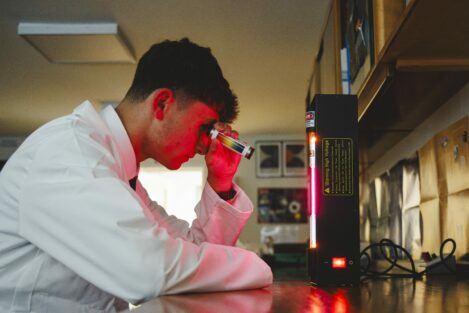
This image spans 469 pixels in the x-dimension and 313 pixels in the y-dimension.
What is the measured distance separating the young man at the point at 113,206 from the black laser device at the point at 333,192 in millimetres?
149

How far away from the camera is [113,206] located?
0.90 metres

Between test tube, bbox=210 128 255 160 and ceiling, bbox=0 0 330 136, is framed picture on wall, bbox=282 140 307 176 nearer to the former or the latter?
ceiling, bbox=0 0 330 136

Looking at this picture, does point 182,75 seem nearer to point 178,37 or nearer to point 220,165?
point 220,165

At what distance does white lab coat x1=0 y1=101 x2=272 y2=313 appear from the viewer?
88 centimetres

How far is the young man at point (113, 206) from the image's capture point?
0.89 metres

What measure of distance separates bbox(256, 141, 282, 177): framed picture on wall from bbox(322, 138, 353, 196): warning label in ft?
19.2

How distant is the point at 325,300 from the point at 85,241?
41cm

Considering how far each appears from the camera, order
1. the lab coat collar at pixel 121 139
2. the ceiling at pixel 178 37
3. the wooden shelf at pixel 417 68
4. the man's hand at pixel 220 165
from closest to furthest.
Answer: the wooden shelf at pixel 417 68
the lab coat collar at pixel 121 139
the man's hand at pixel 220 165
the ceiling at pixel 178 37

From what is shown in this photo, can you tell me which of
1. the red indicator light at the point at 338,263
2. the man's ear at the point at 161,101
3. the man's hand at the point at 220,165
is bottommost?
the red indicator light at the point at 338,263

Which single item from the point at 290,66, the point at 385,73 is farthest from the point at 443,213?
the point at 290,66

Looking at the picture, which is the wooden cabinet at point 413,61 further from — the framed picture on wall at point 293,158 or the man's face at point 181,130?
the framed picture on wall at point 293,158

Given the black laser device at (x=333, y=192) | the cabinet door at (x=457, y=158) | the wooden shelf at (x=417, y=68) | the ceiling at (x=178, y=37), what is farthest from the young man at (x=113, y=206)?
the ceiling at (x=178, y=37)

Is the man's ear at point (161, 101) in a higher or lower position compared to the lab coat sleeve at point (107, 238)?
higher

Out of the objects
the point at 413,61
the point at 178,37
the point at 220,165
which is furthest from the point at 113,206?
the point at 178,37
